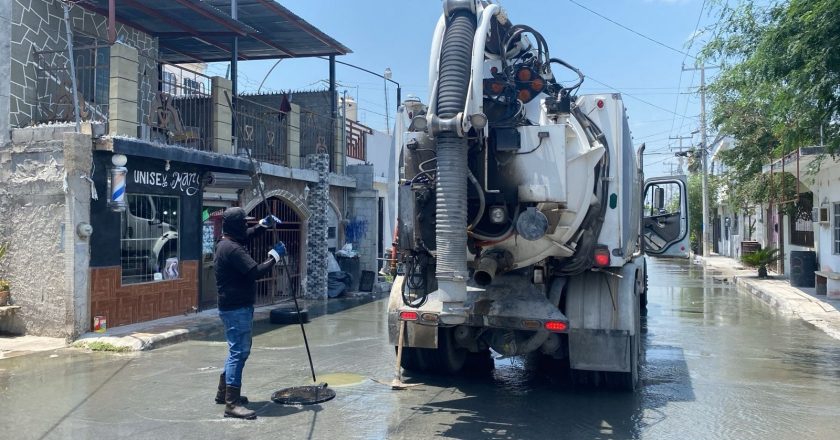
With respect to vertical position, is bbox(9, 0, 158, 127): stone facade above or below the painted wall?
above

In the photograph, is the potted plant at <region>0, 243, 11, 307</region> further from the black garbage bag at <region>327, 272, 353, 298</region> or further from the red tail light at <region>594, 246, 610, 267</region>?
the red tail light at <region>594, 246, 610, 267</region>

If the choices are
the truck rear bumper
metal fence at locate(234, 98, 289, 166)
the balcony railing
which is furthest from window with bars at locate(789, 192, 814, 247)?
the truck rear bumper

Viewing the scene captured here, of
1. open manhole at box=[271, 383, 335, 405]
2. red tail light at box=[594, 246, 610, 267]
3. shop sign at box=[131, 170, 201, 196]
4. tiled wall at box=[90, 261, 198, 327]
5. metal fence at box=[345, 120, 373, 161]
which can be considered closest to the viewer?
red tail light at box=[594, 246, 610, 267]

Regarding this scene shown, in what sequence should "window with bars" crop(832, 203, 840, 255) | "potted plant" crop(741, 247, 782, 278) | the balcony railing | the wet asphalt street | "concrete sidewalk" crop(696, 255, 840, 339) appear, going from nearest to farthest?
the wet asphalt street → the balcony railing → "concrete sidewalk" crop(696, 255, 840, 339) → "window with bars" crop(832, 203, 840, 255) → "potted plant" crop(741, 247, 782, 278)

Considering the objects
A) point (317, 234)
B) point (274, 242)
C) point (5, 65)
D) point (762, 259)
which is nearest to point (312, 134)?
point (317, 234)

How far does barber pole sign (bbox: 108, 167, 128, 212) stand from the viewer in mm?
9562

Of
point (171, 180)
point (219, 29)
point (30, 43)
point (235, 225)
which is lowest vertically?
point (235, 225)

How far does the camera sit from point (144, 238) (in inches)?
422

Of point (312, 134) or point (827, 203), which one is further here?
point (827, 203)

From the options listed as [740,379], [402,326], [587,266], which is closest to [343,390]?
[402,326]

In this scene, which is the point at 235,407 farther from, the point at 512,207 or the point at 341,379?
the point at 512,207

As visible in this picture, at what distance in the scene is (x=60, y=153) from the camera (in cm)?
924

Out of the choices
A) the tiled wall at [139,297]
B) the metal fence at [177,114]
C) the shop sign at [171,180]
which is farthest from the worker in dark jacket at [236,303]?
the metal fence at [177,114]

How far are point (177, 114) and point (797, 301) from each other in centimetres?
1315
